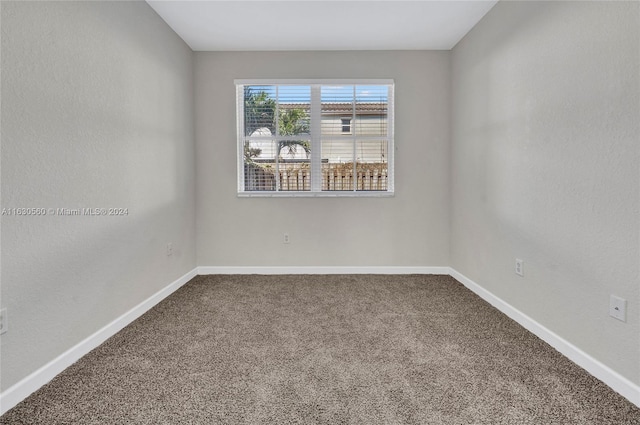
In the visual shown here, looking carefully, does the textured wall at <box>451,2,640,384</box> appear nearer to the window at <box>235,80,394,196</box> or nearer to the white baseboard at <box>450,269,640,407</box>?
the white baseboard at <box>450,269,640,407</box>

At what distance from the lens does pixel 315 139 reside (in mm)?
3641

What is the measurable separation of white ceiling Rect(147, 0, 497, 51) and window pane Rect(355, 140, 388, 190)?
1.07 m

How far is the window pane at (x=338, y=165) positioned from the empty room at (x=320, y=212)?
35 mm

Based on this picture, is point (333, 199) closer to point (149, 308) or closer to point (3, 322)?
point (149, 308)

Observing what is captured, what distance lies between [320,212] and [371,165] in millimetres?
822

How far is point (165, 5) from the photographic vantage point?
262 centimetres

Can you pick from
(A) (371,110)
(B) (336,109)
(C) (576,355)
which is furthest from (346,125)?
(C) (576,355)

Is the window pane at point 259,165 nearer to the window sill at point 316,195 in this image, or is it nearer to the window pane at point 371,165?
the window sill at point 316,195

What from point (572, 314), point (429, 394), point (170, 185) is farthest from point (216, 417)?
point (170, 185)

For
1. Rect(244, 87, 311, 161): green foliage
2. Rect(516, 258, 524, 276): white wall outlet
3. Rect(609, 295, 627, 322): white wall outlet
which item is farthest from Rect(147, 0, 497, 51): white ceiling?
Rect(609, 295, 627, 322): white wall outlet

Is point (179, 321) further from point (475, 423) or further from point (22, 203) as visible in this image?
point (475, 423)

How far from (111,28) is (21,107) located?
100 centimetres

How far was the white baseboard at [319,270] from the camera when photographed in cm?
363

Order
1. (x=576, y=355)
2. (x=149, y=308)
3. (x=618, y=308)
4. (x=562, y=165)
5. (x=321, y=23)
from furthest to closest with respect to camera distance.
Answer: (x=321, y=23) < (x=149, y=308) < (x=562, y=165) < (x=576, y=355) < (x=618, y=308)
